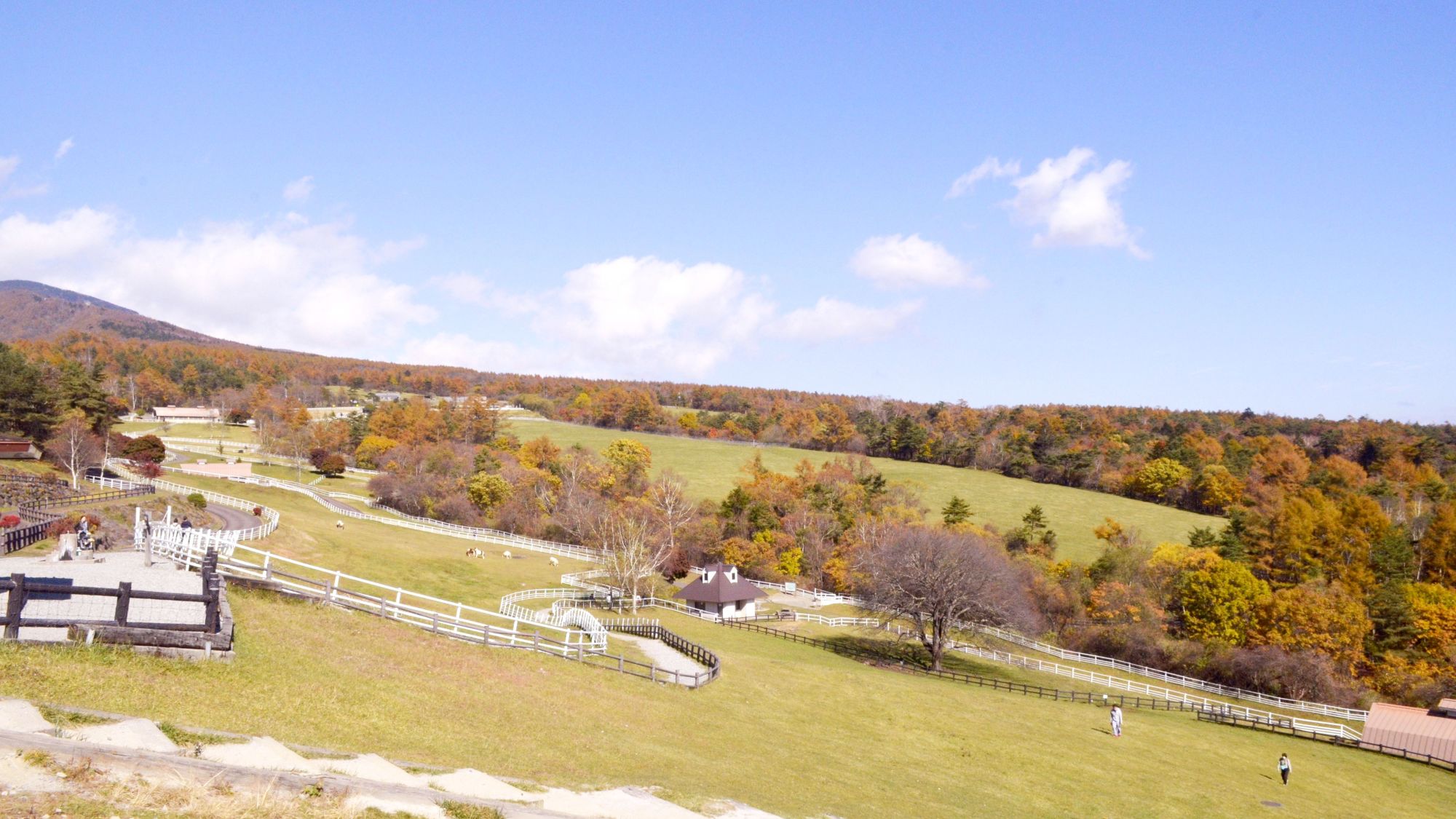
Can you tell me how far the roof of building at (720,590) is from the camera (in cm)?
5994

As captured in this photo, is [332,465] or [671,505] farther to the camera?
[332,465]

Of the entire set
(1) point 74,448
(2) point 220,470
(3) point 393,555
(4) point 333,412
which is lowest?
Result: (3) point 393,555

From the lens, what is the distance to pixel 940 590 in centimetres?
4853

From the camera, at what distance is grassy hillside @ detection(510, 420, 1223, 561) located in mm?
94938

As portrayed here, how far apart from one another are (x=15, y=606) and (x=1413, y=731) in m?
52.4

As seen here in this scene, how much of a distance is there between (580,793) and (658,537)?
6327cm

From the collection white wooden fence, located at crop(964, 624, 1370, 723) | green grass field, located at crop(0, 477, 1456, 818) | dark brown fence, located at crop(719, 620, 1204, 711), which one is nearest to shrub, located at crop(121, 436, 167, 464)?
dark brown fence, located at crop(719, 620, 1204, 711)

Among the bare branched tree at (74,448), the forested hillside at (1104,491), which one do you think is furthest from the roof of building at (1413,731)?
the bare branched tree at (74,448)

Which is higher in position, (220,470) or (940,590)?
(940,590)

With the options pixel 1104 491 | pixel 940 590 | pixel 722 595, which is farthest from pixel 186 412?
pixel 1104 491

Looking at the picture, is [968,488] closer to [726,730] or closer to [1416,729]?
[1416,729]

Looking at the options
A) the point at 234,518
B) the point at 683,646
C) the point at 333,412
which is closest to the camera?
the point at 683,646

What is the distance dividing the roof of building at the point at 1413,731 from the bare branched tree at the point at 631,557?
40.3m

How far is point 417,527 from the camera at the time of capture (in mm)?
77688
